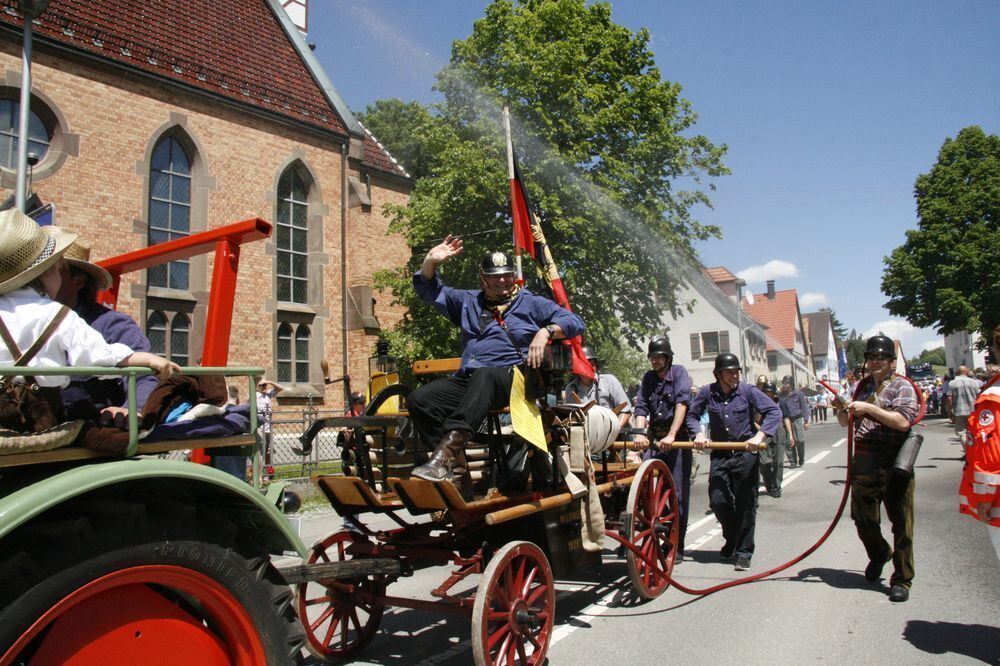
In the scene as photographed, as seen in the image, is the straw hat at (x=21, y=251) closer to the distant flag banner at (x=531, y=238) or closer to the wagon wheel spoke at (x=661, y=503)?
the wagon wheel spoke at (x=661, y=503)

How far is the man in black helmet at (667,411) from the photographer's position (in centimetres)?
705

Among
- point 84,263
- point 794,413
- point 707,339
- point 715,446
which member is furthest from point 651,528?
point 707,339

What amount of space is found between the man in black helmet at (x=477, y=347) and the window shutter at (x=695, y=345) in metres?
42.7

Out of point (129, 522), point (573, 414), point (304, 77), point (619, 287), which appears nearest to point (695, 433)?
point (573, 414)

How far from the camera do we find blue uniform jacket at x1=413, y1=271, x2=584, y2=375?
15.5ft

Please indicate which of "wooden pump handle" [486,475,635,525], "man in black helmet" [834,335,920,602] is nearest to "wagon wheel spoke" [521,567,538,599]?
"wooden pump handle" [486,475,635,525]

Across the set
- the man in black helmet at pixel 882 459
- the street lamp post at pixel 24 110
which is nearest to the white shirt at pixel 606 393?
the man in black helmet at pixel 882 459

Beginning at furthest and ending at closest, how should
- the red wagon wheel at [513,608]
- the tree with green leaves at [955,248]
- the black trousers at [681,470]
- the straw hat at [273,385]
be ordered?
1. the tree with green leaves at [955,248]
2. the straw hat at [273,385]
3. the black trousers at [681,470]
4. the red wagon wheel at [513,608]

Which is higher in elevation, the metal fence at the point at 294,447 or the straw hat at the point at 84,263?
the straw hat at the point at 84,263

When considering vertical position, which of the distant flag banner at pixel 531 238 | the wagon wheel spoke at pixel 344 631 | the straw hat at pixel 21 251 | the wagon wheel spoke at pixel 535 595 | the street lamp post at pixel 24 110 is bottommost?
the wagon wheel spoke at pixel 344 631

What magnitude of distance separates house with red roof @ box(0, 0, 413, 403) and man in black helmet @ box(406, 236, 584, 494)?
46.1 ft

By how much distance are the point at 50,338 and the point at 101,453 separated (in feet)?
1.41

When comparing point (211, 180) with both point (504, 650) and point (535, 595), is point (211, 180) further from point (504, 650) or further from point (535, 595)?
point (504, 650)

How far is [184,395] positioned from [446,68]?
18.1 meters
